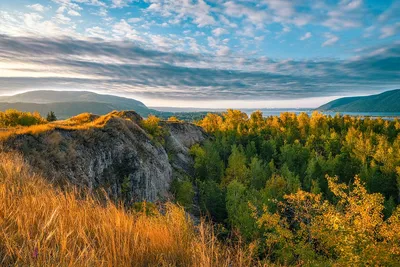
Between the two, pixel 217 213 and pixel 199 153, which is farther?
pixel 199 153

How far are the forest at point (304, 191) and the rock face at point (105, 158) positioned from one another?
16.7 ft

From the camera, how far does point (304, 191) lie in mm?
→ 19531

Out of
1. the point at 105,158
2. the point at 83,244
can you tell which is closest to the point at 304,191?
the point at 105,158

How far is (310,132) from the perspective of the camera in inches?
3063

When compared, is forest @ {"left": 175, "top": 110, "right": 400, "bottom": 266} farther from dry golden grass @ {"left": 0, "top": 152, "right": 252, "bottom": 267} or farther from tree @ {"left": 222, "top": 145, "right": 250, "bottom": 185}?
dry golden grass @ {"left": 0, "top": 152, "right": 252, "bottom": 267}

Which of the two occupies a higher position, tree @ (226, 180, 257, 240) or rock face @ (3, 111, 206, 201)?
rock face @ (3, 111, 206, 201)

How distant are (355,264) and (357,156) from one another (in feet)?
166

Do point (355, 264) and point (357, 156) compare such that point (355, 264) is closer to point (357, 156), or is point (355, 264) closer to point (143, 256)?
point (143, 256)

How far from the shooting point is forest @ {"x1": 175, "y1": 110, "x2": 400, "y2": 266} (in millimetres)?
12445

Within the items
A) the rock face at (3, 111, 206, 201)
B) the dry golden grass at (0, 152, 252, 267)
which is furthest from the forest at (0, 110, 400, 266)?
the rock face at (3, 111, 206, 201)

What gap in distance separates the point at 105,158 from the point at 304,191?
17.8m

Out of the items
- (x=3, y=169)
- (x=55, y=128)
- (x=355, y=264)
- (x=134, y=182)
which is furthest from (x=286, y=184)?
(x=3, y=169)

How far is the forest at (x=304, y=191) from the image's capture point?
40.8 feet

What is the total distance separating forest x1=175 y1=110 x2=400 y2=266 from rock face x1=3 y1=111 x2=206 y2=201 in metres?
5.10
